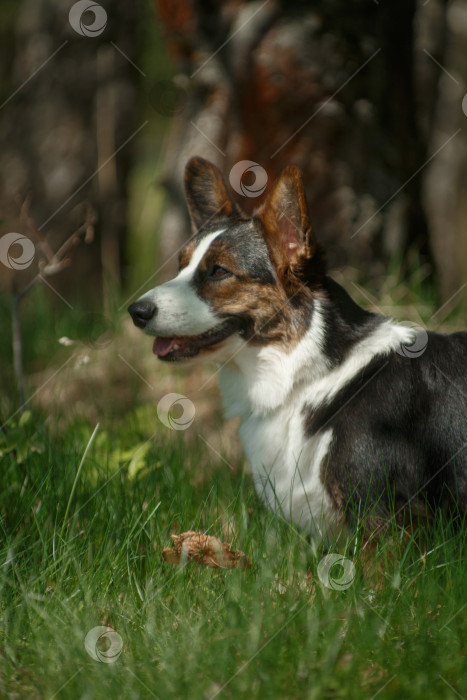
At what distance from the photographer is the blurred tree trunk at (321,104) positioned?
4.46 m

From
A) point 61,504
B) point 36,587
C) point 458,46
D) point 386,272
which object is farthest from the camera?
point 458,46

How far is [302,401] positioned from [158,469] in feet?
2.37

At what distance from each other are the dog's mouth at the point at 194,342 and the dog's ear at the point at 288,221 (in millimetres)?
335

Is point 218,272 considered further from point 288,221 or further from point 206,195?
point 206,195

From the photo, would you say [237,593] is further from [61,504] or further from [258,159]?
[258,159]

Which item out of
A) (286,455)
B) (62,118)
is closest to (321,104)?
(286,455)

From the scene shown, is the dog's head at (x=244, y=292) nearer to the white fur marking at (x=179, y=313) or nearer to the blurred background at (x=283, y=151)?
the white fur marking at (x=179, y=313)

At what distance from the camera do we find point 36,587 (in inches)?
91.4

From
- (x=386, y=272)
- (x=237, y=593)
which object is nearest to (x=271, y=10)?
(x=386, y=272)

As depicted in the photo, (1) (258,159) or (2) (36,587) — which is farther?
(1) (258,159)

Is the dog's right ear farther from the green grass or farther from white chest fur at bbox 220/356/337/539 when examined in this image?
the green grass

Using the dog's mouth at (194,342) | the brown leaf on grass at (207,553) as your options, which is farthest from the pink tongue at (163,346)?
the brown leaf on grass at (207,553)

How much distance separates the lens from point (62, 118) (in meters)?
6.60

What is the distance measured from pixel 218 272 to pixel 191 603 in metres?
1.33
